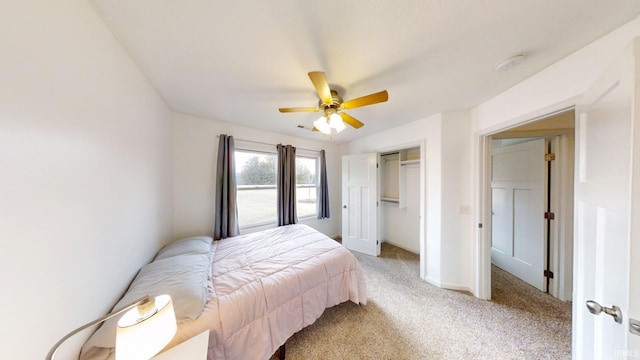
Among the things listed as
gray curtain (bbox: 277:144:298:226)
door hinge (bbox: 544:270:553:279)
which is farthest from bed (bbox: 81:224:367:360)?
door hinge (bbox: 544:270:553:279)

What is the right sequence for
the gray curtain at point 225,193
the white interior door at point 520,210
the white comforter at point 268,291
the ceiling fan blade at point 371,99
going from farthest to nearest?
the gray curtain at point 225,193, the white interior door at point 520,210, the ceiling fan blade at point 371,99, the white comforter at point 268,291

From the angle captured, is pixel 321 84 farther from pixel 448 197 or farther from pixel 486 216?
pixel 486 216

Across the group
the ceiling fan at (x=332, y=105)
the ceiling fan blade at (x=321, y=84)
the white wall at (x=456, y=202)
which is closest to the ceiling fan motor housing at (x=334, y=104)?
the ceiling fan at (x=332, y=105)

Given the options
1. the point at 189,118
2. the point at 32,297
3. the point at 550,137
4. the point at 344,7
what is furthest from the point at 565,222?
the point at 189,118

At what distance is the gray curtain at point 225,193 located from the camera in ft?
8.36

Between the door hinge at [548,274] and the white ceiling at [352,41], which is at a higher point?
the white ceiling at [352,41]

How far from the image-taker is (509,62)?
1.29 m

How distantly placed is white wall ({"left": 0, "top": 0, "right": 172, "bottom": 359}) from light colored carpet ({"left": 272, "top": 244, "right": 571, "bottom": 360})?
1.45m

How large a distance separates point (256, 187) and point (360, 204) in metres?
1.93

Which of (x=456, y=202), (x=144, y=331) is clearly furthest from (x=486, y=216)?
(x=144, y=331)

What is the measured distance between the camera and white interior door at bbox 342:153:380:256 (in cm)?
325

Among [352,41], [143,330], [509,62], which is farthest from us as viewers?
[509,62]

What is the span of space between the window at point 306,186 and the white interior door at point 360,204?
639 millimetres

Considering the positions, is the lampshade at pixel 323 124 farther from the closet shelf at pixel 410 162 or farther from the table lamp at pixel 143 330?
the closet shelf at pixel 410 162
